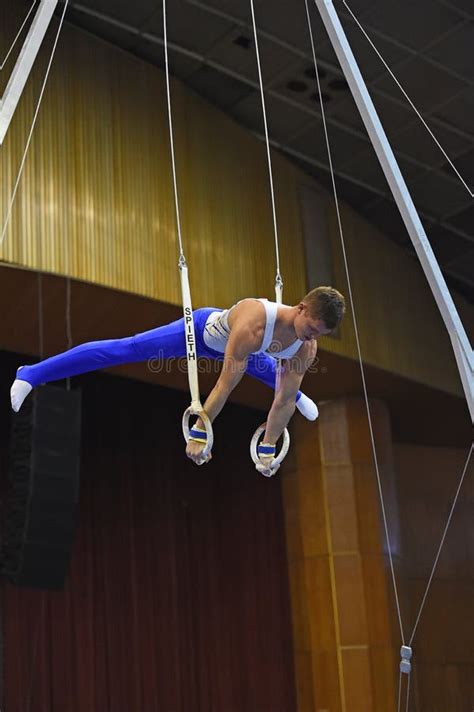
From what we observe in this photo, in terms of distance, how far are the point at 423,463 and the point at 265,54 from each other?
625cm

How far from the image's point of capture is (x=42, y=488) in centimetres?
688

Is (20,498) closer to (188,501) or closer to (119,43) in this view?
(119,43)

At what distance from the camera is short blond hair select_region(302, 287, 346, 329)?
4.75 m

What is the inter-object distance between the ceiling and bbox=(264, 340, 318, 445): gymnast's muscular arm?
15.5ft

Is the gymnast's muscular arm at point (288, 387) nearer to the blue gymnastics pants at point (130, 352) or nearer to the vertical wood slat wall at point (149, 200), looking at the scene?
the blue gymnastics pants at point (130, 352)

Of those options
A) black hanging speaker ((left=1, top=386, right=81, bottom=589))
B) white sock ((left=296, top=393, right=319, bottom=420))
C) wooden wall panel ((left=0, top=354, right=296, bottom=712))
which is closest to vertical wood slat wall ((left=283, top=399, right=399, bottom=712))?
wooden wall panel ((left=0, top=354, right=296, bottom=712))

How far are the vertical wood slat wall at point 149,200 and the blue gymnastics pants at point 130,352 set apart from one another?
3.04 meters

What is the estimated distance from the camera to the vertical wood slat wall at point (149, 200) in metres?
8.70

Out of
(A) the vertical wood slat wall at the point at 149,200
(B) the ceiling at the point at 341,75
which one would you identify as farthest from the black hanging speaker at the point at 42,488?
(B) the ceiling at the point at 341,75

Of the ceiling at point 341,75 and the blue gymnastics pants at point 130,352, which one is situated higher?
the ceiling at point 341,75

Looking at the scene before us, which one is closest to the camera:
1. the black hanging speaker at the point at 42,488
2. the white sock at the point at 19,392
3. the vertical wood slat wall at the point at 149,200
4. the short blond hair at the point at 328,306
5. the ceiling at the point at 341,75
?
the short blond hair at the point at 328,306

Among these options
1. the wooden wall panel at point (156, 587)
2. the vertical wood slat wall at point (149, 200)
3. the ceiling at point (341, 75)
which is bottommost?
the wooden wall panel at point (156, 587)

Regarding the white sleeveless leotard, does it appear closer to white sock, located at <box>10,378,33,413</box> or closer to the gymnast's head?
the gymnast's head

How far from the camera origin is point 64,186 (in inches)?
348
